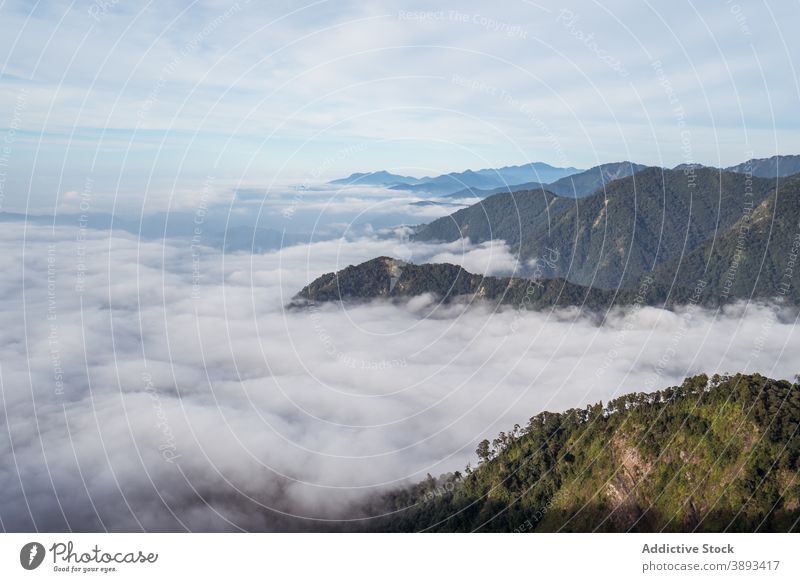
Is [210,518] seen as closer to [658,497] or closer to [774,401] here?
[658,497]

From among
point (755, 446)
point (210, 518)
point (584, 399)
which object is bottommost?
point (210, 518)

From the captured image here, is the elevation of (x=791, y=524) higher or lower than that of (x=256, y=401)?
higher

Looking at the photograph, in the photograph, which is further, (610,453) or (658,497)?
(610,453)

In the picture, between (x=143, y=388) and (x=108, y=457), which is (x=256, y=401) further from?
(x=108, y=457)

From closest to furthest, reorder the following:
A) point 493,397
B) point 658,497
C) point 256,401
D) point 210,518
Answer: point 658,497
point 210,518
point 256,401
point 493,397

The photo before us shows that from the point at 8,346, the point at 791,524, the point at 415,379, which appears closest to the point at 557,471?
the point at 791,524

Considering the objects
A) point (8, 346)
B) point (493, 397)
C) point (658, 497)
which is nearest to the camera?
point (658, 497)

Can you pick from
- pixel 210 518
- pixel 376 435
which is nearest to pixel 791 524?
pixel 210 518
